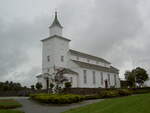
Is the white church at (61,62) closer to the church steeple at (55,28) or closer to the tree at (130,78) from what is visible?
the church steeple at (55,28)

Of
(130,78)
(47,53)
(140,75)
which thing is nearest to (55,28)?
(47,53)

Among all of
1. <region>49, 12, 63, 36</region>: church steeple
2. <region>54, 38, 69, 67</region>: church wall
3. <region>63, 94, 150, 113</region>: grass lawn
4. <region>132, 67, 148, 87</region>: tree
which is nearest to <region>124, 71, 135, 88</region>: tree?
<region>132, 67, 148, 87</region>: tree

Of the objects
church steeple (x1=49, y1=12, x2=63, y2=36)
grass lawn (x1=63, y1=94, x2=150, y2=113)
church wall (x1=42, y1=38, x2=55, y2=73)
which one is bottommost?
grass lawn (x1=63, y1=94, x2=150, y2=113)

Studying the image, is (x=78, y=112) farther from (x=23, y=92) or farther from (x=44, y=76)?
(x=44, y=76)

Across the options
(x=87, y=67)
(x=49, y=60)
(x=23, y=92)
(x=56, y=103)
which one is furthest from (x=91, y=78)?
(x=56, y=103)

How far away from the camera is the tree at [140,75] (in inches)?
2130

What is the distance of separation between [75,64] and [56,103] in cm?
2295

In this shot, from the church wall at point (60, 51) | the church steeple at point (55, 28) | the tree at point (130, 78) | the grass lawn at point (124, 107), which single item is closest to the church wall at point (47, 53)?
the church wall at point (60, 51)

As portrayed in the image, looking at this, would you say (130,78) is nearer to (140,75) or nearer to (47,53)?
(140,75)

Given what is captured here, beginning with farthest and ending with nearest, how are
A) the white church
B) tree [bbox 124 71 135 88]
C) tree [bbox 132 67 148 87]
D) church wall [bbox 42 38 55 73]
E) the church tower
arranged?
tree [bbox 132 67 148 87] → tree [bbox 124 71 135 88] → church wall [bbox 42 38 55 73] → the church tower → the white church

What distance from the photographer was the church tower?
39.3m

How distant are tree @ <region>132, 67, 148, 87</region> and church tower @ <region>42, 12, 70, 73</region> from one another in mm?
26258

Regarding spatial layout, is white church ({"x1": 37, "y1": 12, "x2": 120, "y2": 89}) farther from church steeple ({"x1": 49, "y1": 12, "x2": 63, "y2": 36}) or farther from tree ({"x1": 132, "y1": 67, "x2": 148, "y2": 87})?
tree ({"x1": 132, "y1": 67, "x2": 148, "y2": 87})

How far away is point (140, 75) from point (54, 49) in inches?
1209
